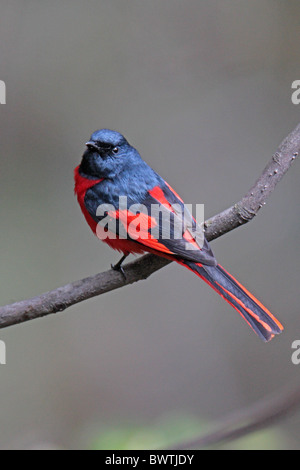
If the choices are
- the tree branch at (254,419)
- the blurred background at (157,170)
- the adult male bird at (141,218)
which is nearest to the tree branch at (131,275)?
the adult male bird at (141,218)

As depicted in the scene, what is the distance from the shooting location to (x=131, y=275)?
104 inches

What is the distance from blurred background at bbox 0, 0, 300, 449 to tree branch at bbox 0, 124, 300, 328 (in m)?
1.58

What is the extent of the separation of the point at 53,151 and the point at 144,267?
86.8 inches

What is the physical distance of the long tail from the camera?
262 centimetres

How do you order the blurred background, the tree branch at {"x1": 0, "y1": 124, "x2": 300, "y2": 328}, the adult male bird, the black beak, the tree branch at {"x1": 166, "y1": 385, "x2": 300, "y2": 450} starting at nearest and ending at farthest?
the tree branch at {"x1": 166, "y1": 385, "x2": 300, "y2": 450} → the tree branch at {"x1": 0, "y1": 124, "x2": 300, "y2": 328} → the adult male bird → the black beak → the blurred background

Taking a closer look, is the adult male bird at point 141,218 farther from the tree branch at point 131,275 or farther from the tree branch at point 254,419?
the tree branch at point 254,419

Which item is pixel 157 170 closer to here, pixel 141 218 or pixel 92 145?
pixel 92 145

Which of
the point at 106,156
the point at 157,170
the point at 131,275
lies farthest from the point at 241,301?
the point at 157,170

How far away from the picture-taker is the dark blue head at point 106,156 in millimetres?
2928

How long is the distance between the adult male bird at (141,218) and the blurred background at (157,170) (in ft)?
4.51

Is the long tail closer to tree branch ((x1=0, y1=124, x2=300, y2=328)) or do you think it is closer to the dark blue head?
tree branch ((x1=0, y1=124, x2=300, y2=328))

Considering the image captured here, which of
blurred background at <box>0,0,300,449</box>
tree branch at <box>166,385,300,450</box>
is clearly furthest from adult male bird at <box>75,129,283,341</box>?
blurred background at <box>0,0,300,449</box>
